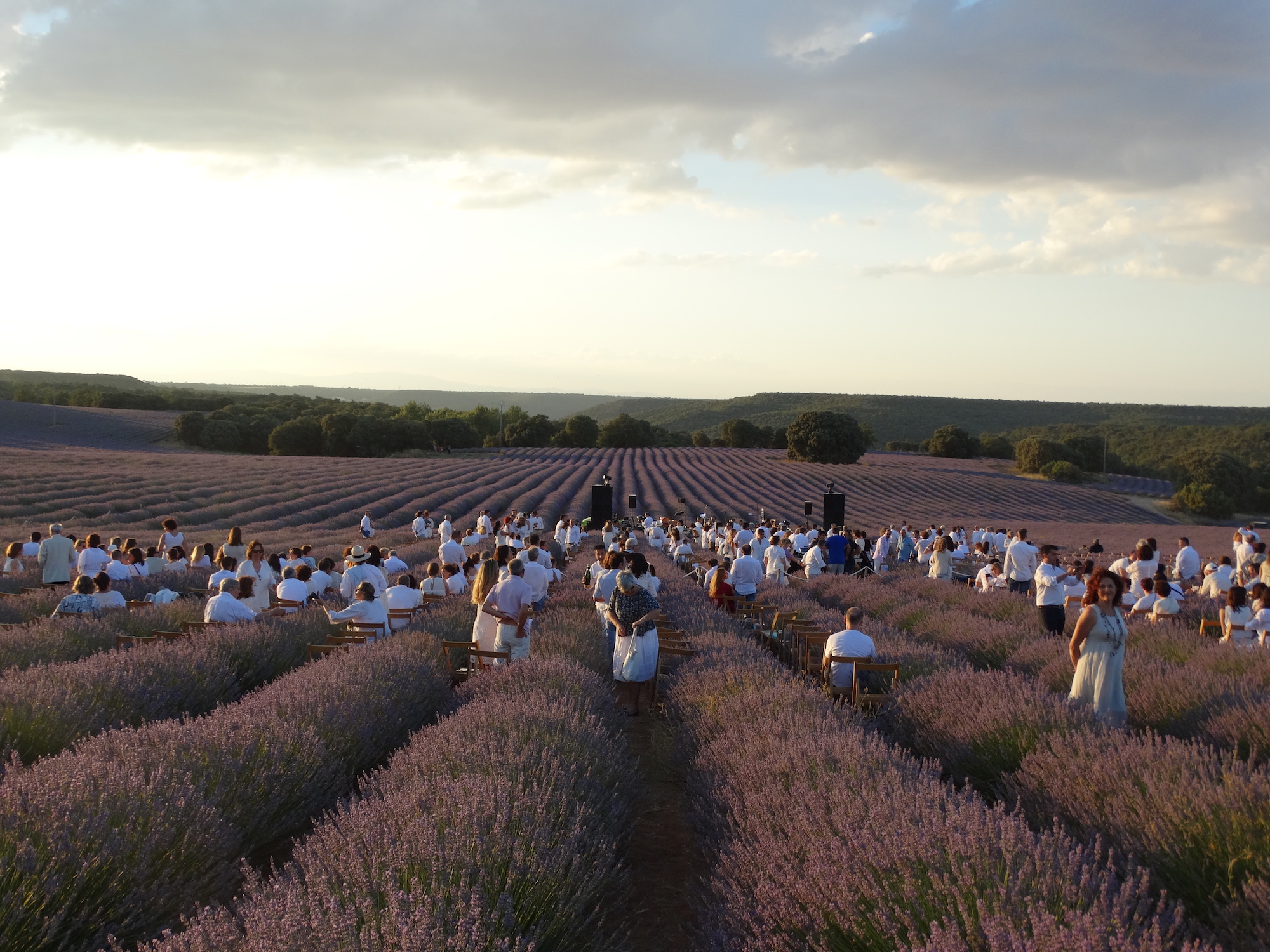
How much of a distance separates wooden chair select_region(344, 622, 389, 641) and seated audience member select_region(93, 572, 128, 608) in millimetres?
2541

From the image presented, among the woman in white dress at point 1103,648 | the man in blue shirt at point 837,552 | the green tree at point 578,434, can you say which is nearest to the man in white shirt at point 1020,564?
the man in blue shirt at point 837,552

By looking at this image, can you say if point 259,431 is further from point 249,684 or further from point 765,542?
point 249,684

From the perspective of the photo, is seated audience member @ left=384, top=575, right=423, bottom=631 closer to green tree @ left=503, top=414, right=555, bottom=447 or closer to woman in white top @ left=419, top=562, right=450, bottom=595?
Result: woman in white top @ left=419, top=562, right=450, bottom=595

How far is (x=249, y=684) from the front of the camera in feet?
21.8

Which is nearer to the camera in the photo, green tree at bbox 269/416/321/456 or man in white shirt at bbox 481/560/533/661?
man in white shirt at bbox 481/560/533/661

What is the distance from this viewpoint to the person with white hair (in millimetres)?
10773

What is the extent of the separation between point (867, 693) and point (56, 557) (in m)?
9.57

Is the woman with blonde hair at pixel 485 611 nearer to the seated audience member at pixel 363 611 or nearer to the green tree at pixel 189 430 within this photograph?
the seated audience member at pixel 363 611

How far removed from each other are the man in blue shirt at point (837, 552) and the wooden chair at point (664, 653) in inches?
348

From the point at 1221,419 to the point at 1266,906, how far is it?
127m

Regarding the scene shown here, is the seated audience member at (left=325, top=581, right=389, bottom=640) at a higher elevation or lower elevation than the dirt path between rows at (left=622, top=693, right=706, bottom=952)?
higher

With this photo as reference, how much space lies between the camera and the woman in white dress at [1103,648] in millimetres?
5234

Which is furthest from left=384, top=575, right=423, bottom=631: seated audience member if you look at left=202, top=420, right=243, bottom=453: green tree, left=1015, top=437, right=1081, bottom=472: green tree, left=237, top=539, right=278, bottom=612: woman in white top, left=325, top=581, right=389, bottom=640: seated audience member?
left=1015, top=437, right=1081, bottom=472: green tree

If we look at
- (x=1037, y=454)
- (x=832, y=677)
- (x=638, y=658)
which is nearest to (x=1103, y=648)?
(x=832, y=677)
